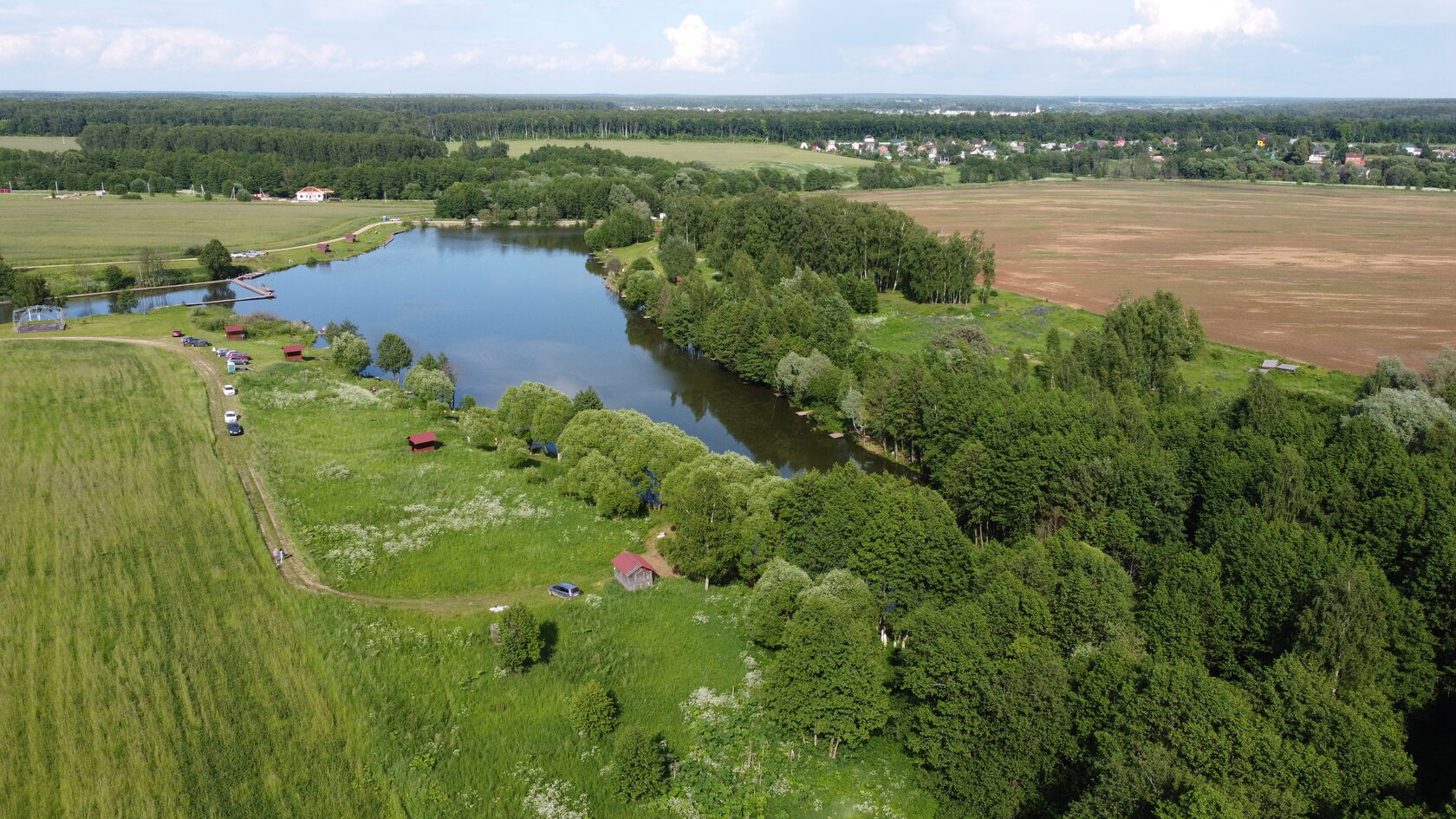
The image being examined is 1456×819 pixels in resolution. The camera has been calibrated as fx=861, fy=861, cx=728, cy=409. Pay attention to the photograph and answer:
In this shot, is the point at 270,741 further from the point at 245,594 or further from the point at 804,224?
the point at 804,224

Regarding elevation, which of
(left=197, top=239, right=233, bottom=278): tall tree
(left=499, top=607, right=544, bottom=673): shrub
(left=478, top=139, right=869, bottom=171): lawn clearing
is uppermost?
(left=478, top=139, right=869, bottom=171): lawn clearing

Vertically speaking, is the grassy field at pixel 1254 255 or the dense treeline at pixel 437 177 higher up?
the dense treeline at pixel 437 177

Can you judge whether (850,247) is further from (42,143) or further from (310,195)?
(42,143)

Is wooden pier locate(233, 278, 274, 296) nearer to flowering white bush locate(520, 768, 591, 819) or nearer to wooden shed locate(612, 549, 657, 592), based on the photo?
wooden shed locate(612, 549, 657, 592)

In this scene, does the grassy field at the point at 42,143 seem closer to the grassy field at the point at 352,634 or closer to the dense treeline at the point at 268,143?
the dense treeline at the point at 268,143

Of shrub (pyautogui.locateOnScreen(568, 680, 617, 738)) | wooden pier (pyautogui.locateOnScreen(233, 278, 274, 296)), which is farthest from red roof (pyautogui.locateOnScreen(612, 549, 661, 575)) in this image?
wooden pier (pyautogui.locateOnScreen(233, 278, 274, 296))

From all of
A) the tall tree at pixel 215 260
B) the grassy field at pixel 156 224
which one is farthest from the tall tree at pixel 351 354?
the grassy field at pixel 156 224

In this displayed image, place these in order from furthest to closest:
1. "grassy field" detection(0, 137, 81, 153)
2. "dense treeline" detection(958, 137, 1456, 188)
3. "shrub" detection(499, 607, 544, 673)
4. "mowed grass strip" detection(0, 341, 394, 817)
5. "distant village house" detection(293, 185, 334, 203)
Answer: "grassy field" detection(0, 137, 81, 153) → "dense treeline" detection(958, 137, 1456, 188) → "distant village house" detection(293, 185, 334, 203) → "shrub" detection(499, 607, 544, 673) → "mowed grass strip" detection(0, 341, 394, 817)
